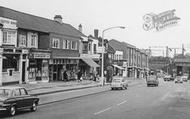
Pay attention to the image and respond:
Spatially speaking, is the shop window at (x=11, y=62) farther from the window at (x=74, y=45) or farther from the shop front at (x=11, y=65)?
the window at (x=74, y=45)

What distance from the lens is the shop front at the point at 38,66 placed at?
4234 cm

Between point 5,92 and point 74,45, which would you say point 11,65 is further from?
point 5,92

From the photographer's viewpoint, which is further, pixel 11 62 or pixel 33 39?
pixel 33 39

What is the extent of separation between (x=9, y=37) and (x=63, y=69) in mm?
15196

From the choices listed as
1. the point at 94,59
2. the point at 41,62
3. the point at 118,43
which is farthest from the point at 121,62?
the point at 41,62

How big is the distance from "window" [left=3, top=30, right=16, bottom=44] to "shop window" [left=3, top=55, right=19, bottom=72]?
1616 millimetres

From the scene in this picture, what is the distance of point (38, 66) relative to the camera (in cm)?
4497

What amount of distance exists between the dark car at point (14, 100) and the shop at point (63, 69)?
28.5 m

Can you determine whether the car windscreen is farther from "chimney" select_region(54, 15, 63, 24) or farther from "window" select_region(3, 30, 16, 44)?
"chimney" select_region(54, 15, 63, 24)

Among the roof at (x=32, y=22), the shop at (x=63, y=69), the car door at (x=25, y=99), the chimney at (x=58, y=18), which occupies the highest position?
the chimney at (x=58, y=18)

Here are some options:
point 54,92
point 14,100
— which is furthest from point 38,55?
point 14,100

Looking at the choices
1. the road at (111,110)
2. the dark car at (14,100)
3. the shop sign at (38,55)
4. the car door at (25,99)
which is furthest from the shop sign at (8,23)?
the dark car at (14,100)

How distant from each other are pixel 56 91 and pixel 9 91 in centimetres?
1795

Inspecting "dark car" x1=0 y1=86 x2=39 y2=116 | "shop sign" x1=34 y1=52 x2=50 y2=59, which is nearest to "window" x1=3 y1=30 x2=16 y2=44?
"shop sign" x1=34 y1=52 x2=50 y2=59
